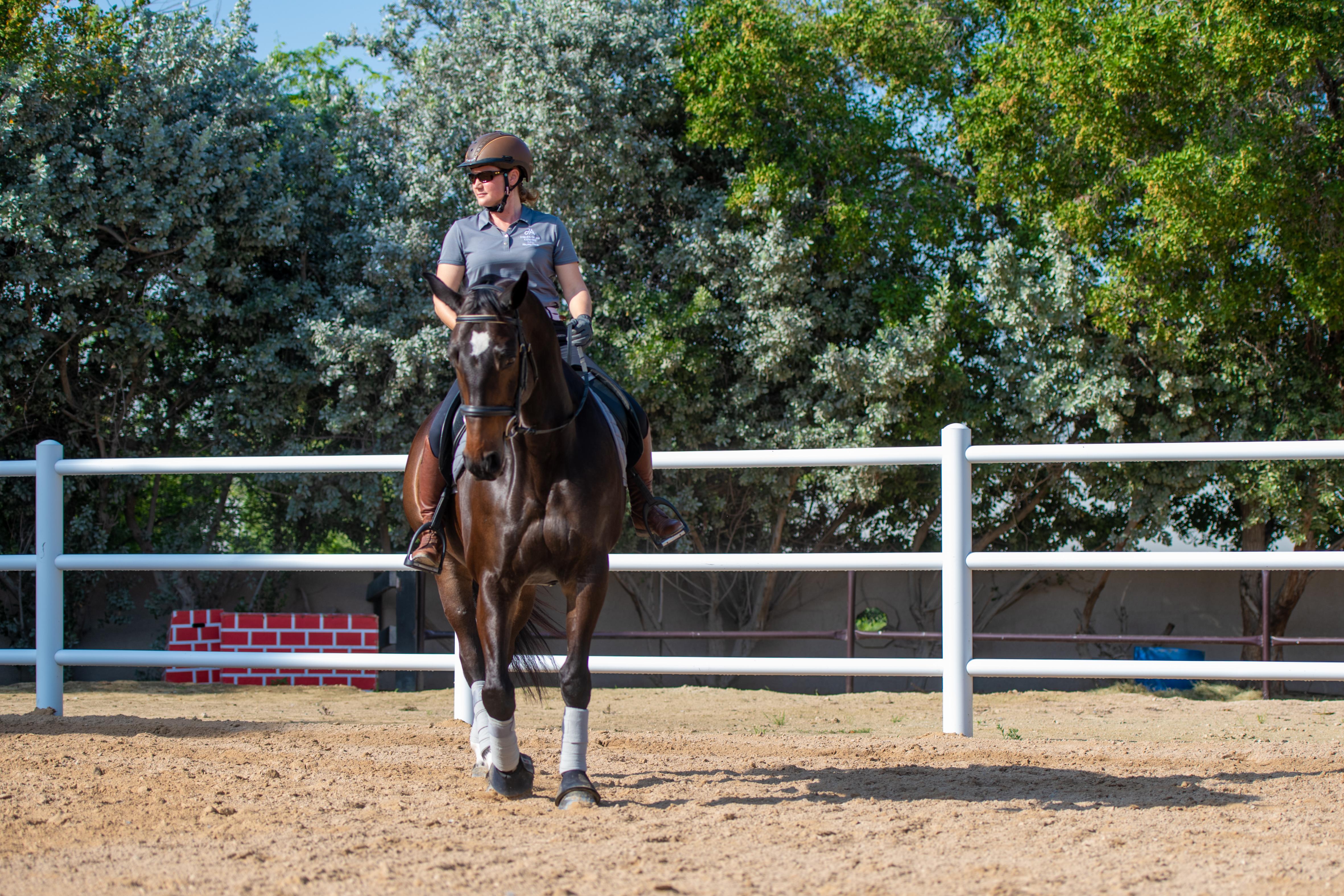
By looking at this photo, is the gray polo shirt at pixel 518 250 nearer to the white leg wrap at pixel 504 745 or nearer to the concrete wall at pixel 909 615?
the white leg wrap at pixel 504 745

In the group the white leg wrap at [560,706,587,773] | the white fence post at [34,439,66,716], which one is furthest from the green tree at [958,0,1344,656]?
the white fence post at [34,439,66,716]

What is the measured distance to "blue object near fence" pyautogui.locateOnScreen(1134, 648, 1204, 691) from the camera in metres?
10.6

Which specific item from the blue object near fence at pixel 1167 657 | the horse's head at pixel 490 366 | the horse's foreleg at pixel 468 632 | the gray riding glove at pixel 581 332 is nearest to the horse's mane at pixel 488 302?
the horse's head at pixel 490 366

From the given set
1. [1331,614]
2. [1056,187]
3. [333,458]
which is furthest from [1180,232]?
[333,458]

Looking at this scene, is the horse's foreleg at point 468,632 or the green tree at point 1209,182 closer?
the horse's foreleg at point 468,632

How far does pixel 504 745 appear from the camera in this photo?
3766 mm

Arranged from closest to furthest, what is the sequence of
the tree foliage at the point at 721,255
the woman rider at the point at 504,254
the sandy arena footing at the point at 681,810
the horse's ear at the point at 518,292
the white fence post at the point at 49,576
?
the sandy arena footing at the point at 681,810 < the horse's ear at the point at 518,292 < the woman rider at the point at 504,254 < the white fence post at the point at 49,576 < the tree foliage at the point at 721,255

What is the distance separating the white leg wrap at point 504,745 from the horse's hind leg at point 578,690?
171 mm

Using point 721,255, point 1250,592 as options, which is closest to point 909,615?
point 1250,592

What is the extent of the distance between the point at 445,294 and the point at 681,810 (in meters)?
1.89

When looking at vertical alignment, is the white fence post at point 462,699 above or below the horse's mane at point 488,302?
below

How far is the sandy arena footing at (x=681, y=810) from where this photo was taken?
285 cm

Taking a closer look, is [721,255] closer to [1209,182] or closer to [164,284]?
[1209,182]

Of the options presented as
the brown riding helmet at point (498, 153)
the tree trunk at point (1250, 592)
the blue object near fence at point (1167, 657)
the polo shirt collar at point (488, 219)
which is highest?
the brown riding helmet at point (498, 153)
